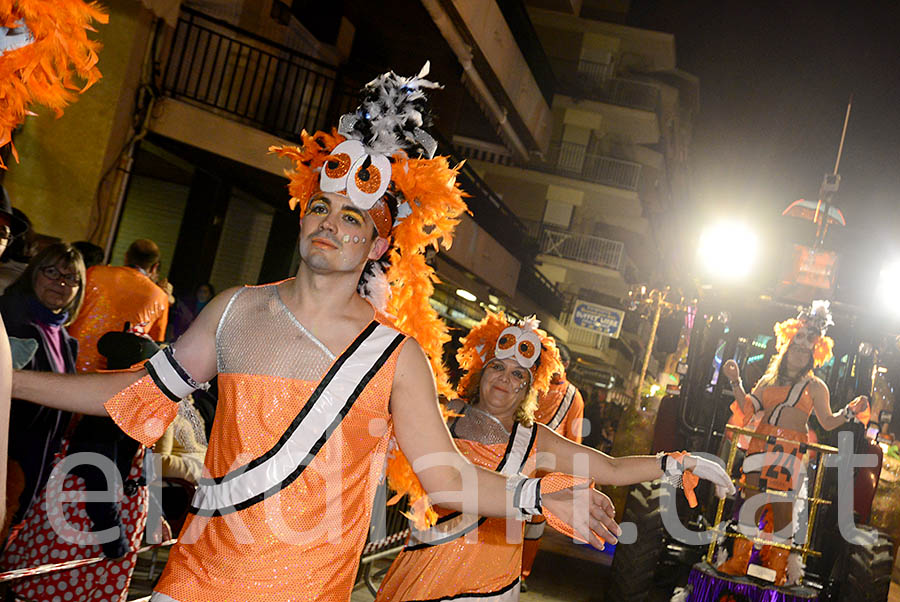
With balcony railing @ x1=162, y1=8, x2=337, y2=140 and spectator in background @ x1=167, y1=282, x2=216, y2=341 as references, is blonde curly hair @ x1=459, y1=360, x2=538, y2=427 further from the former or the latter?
balcony railing @ x1=162, y1=8, x2=337, y2=140

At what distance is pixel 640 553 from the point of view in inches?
282

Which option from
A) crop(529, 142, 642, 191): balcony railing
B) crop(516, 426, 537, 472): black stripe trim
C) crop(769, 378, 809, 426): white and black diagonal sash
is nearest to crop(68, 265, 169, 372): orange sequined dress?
crop(516, 426, 537, 472): black stripe trim

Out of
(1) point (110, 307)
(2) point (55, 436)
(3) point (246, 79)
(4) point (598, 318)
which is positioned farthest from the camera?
(4) point (598, 318)

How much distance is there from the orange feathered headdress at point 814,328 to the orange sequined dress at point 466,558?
344 centimetres

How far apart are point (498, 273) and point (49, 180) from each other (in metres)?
13.9

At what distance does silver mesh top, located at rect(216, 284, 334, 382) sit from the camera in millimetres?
2967

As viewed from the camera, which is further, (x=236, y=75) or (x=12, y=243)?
(x=236, y=75)

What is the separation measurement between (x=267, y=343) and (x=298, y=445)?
0.36m

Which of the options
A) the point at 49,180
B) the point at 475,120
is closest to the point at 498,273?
the point at 475,120

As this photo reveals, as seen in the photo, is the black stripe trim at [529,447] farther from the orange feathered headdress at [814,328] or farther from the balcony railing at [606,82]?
the balcony railing at [606,82]

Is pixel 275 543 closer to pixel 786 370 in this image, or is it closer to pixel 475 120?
pixel 786 370

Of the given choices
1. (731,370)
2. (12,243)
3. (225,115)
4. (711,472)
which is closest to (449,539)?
(711,472)

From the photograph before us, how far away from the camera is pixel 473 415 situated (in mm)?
4949

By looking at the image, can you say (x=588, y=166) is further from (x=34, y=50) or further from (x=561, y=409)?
(x=34, y=50)
